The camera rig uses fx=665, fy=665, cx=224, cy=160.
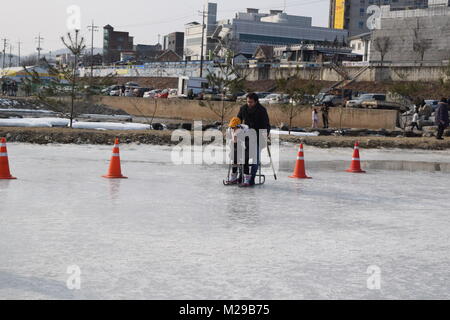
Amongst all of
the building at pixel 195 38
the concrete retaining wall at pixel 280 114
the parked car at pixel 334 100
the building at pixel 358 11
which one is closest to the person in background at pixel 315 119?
A: the concrete retaining wall at pixel 280 114

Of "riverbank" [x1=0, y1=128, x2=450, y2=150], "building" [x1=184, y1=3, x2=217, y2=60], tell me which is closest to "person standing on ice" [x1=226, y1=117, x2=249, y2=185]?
"riverbank" [x1=0, y1=128, x2=450, y2=150]

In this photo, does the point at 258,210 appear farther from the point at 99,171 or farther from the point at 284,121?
the point at 284,121

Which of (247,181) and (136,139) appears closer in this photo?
(247,181)

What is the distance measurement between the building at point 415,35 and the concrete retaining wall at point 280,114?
38.7m

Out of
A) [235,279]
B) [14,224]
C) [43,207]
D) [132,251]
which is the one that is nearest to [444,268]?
[235,279]

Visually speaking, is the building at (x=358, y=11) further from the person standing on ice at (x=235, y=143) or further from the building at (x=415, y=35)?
the person standing on ice at (x=235, y=143)

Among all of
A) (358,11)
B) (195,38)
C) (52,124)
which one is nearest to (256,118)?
(52,124)

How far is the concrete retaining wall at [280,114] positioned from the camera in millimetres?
36781

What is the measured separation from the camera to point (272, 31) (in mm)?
161500

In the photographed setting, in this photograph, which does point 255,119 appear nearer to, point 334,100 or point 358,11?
point 334,100

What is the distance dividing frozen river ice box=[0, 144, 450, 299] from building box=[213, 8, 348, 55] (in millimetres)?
139138

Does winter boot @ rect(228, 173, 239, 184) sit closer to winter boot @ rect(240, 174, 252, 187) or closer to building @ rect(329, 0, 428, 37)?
winter boot @ rect(240, 174, 252, 187)

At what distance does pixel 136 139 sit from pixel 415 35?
6711 centimetres

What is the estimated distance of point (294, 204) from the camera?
1134 centimetres
